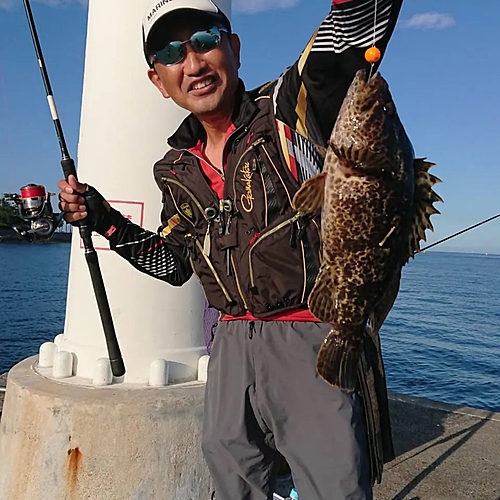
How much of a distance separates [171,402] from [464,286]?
46260 mm

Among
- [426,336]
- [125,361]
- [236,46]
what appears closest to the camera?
[236,46]

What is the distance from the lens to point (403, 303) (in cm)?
3553

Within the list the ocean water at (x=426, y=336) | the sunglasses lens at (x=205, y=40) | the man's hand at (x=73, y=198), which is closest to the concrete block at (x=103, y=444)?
the man's hand at (x=73, y=198)

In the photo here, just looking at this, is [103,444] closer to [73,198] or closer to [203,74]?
[73,198]

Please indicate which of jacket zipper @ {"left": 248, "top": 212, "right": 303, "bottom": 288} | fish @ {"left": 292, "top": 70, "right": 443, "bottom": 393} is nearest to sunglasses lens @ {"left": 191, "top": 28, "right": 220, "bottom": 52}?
fish @ {"left": 292, "top": 70, "right": 443, "bottom": 393}

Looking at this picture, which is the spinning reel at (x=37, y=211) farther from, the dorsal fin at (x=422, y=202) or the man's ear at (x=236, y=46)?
the dorsal fin at (x=422, y=202)

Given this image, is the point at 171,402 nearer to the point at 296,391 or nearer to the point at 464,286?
the point at 296,391

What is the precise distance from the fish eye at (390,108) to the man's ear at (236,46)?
95 centimetres

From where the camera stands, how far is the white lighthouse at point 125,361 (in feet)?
14.0

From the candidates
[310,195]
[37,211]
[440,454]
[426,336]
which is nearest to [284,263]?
[310,195]

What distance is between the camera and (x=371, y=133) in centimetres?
243

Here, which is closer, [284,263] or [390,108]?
[390,108]

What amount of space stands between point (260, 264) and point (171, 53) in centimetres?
113

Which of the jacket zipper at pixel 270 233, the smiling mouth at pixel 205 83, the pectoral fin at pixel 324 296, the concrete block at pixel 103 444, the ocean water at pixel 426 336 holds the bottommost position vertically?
the ocean water at pixel 426 336
